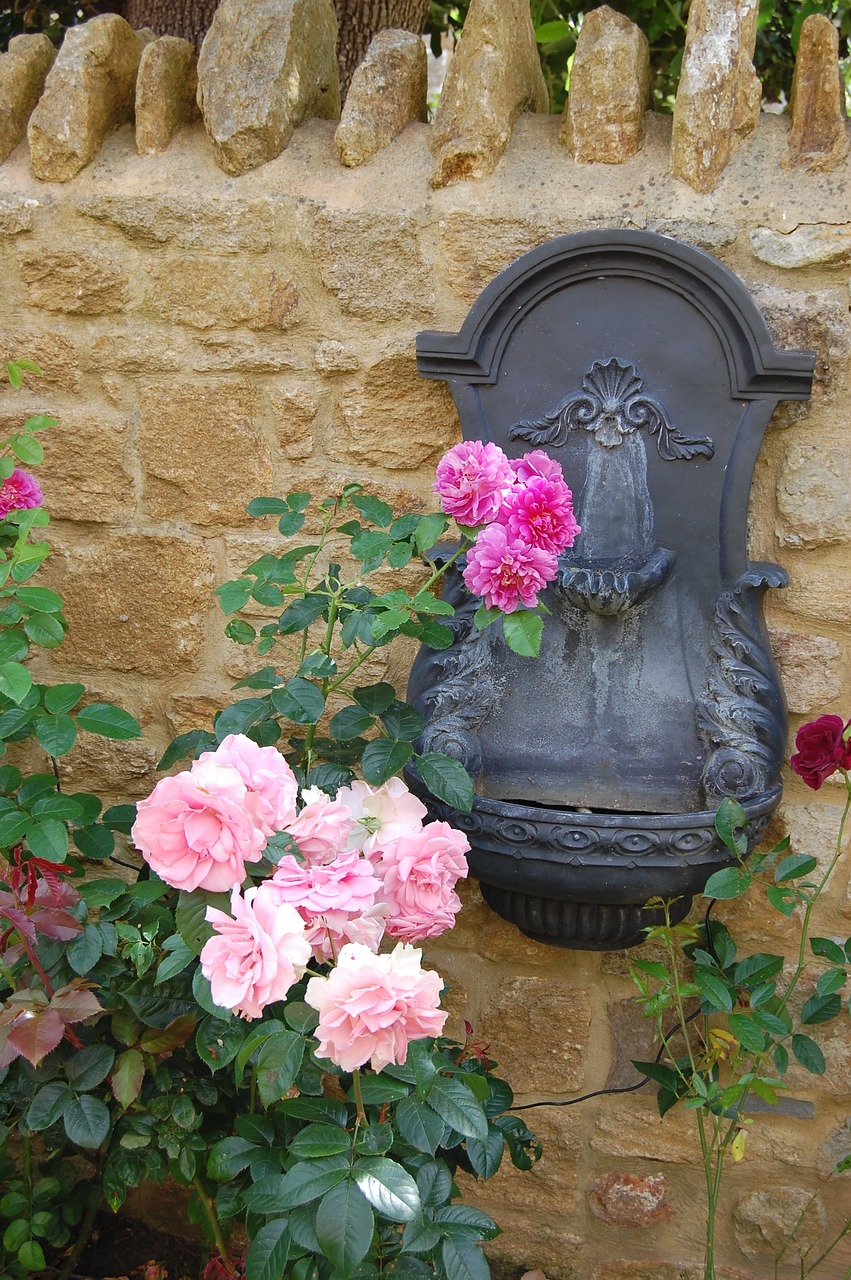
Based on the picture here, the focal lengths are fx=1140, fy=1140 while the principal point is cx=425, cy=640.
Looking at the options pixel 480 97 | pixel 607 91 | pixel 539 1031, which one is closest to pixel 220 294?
pixel 480 97

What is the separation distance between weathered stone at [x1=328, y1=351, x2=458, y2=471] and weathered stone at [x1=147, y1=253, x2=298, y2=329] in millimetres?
173

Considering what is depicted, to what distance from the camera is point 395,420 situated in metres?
1.81

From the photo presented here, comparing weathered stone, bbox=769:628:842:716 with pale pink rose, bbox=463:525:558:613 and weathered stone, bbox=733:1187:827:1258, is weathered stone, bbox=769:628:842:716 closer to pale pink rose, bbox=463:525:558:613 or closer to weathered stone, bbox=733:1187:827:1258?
pale pink rose, bbox=463:525:558:613

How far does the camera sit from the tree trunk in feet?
7.84

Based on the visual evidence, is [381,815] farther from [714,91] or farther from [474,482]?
[714,91]

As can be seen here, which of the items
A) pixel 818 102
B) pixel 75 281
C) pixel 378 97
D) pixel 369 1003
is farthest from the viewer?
pixel 75 281

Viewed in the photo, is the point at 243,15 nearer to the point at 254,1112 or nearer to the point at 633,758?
the point at 633,758

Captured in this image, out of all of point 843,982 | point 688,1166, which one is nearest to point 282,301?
point 843,982

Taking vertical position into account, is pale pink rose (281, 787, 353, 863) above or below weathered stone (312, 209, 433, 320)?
below

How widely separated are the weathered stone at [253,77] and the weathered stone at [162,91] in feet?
0.23

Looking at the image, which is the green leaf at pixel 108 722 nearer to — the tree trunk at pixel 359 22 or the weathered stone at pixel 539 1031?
the weathered stone at pixel 539 1031

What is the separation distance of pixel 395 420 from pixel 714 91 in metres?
0.66

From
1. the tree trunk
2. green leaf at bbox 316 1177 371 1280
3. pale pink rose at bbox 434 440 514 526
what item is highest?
the tree trunk

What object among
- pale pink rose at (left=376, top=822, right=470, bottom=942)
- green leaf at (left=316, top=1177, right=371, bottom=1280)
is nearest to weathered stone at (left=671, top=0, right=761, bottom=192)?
pale pink rose at (left=376, top=822, right=470, bottom=942)
